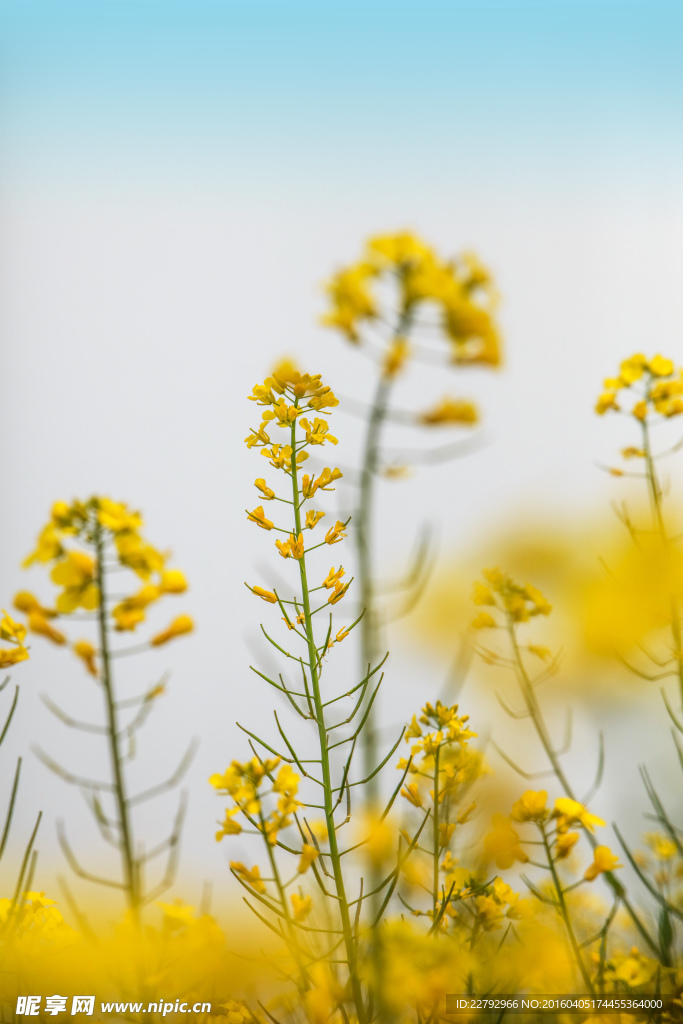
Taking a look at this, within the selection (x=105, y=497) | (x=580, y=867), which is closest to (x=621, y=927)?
(x=580, y=867)

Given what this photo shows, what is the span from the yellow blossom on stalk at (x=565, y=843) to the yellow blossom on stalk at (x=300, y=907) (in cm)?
31

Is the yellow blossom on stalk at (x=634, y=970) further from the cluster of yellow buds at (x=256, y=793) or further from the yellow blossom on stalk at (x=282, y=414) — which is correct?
the yellow blossom on stalk at (x=282, y=414)

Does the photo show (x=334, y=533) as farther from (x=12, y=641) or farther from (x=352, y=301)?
(x=12, y=641)

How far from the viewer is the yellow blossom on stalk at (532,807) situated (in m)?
0.94

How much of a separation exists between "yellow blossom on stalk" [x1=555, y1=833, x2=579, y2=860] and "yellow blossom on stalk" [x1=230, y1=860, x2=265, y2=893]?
1.22ft

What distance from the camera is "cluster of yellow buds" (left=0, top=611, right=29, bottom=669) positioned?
0.92m

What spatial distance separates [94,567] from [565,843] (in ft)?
2.12

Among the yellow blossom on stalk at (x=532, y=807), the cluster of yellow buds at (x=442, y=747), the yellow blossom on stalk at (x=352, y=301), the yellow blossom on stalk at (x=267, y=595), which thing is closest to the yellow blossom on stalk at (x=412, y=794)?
the cluster of yellow buds at (x=442, y=747)

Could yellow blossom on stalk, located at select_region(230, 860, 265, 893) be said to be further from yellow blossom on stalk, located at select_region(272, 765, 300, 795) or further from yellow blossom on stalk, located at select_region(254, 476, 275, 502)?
yellow blossom on stalk, located at select_region(254, 476, 275, 502)

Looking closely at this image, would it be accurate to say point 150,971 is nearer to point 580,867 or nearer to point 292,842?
point 292,842

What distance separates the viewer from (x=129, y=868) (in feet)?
2.31

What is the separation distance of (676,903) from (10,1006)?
3.89 ft

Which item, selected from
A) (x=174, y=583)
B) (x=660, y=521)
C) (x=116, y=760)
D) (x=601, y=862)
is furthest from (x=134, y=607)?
(x=660, y=521)

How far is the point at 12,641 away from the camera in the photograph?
94cm
